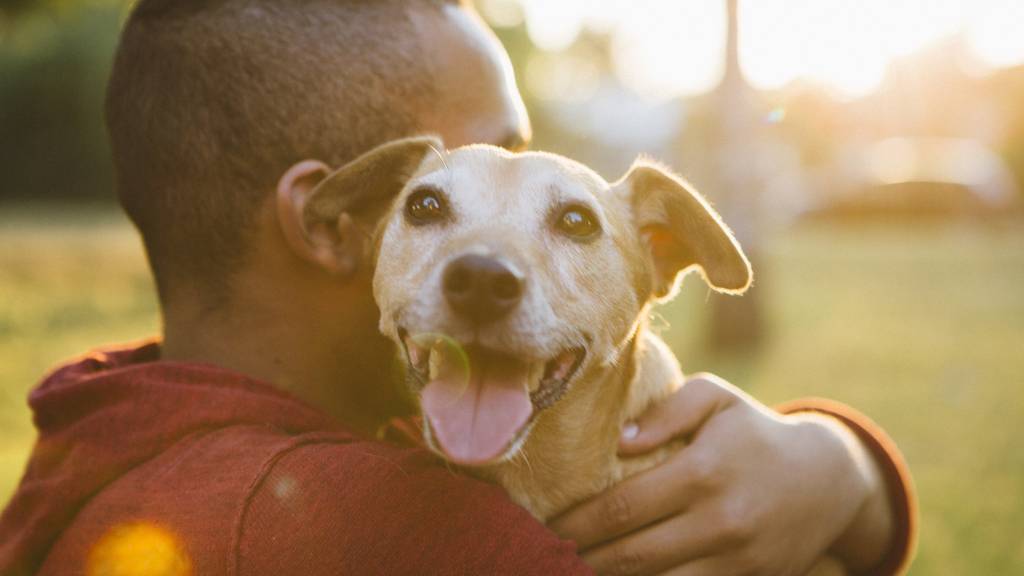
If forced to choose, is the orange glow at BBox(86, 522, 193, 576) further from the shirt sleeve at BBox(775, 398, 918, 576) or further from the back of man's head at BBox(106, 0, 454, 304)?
the shirt sleeve at BBox(775, 398, 918, 576)

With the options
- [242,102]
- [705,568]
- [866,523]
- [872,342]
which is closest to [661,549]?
[705,568]

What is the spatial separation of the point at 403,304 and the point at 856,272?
1627 cm

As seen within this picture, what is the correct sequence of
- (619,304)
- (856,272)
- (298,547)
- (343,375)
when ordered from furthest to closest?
(856,272)
(343,375)
(619,304)
(298,547)

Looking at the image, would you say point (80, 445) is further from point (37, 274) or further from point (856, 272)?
point (856, 272)

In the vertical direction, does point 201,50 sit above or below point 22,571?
above

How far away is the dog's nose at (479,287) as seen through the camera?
7.32ft

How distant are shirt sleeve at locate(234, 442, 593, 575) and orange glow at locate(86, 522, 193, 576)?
0.56ft


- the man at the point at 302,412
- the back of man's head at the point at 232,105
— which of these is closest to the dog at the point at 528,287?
the man at the point at 302,412

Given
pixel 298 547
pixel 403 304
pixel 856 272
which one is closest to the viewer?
pixel 298 547

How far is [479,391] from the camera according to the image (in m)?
2.29

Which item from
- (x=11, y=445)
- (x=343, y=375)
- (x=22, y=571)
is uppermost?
(x=343, y=375)

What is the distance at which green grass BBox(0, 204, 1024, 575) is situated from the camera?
17.9ft

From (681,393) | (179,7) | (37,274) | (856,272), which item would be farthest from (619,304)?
(856,272)

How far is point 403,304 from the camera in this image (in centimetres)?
246
